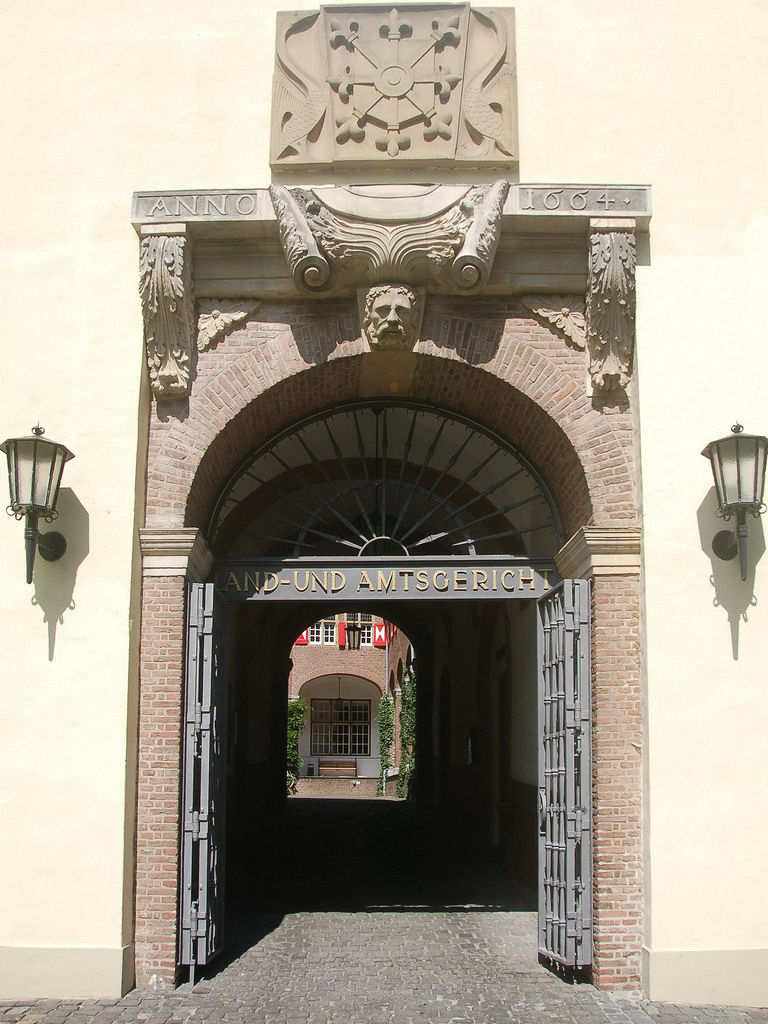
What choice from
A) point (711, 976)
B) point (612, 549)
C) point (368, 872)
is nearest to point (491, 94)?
point (612, 549)

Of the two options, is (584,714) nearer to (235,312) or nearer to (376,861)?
(235,312)

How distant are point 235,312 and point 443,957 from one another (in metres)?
4.79

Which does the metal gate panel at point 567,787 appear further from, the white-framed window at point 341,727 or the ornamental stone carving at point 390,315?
the white-framed window at point 341,727

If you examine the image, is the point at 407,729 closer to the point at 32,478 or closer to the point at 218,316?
the point at 218,316

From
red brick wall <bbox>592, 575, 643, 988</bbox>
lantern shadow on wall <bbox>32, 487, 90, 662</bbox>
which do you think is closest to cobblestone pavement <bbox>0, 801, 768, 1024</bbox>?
red brick wall <bbox>592, 575, 643, 988</bbox>

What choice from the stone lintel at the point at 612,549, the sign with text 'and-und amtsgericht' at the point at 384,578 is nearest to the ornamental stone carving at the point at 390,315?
the sign with text 'and-und amtsgericht' at the point at 384,578

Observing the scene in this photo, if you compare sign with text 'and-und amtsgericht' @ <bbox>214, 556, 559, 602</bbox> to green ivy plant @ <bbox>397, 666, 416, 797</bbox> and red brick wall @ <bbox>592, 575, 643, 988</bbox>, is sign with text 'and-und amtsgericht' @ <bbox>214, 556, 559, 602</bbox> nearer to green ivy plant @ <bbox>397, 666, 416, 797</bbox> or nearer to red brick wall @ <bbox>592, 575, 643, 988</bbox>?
red brick wall @ <bbox>592, 575, 643, 988</bbox>

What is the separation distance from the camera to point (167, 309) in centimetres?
721

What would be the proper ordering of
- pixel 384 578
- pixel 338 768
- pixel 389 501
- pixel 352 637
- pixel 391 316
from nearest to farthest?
pixel 391 316 < pixel 384 578 < pixel 389 501 < pixel 338 768 < pixel 352 637

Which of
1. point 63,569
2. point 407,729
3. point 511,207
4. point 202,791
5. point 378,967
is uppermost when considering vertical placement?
point 511,207

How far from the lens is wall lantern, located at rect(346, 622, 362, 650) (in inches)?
1437

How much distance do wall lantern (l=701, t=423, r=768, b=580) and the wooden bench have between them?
1202 inches

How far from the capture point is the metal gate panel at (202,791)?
270 inches

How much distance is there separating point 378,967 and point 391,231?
16.4ft
